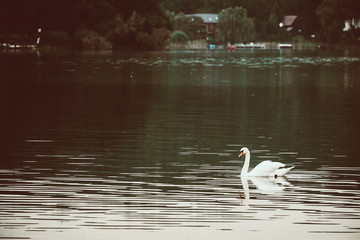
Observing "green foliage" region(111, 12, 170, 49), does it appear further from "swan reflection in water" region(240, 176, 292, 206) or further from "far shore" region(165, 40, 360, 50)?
"swan reflection in water" region(240, 176, 292, 206)

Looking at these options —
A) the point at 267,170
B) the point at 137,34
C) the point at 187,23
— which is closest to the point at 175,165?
the point at 267,170

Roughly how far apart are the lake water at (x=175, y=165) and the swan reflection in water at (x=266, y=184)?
0.04 metres

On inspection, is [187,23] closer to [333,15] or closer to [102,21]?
[333,15]

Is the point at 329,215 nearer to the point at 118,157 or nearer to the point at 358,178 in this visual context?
the point at 358,178

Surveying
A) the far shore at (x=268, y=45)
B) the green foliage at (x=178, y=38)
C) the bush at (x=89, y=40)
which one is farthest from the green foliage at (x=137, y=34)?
the green foliage at (x=178, y=38)

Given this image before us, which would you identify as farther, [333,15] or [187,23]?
→ [187,23]

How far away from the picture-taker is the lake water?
11.9 metres

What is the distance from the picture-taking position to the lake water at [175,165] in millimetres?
11867

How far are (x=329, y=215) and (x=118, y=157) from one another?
682cm

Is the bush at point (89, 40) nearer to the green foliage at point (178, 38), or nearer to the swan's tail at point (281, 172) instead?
the green foliage at point (178, 38)

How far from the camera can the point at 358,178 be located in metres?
15.8

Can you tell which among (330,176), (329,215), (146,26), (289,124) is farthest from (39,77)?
(146,26)

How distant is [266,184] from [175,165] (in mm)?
2421

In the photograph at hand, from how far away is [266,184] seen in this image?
15.5 metres
